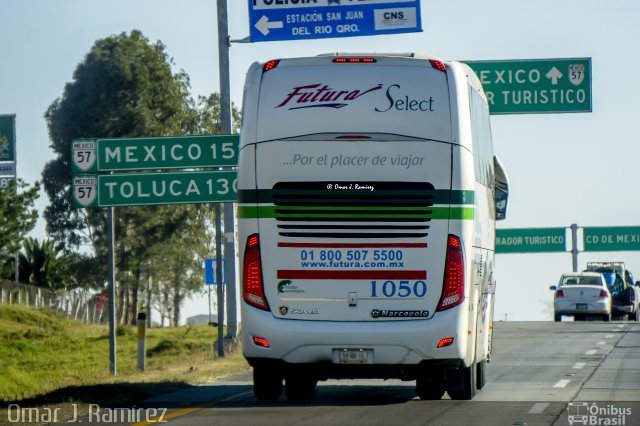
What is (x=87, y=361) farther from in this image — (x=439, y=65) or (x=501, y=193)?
(x=439, y=65)

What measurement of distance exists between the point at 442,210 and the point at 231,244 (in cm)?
1173

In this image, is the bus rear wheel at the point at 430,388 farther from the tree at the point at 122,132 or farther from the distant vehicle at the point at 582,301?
the tree at the point at 122,132

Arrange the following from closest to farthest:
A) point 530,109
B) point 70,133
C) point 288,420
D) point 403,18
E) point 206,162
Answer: point 288,420 → point 206,162 → point 403,18 → point 530,109 → point 70,133

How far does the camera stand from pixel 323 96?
13.9 metres

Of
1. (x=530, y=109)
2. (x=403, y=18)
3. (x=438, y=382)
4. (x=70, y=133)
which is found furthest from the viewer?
(x=70, y=133)

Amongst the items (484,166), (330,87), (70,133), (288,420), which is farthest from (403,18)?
(70,133)

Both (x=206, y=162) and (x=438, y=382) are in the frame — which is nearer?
(x=438, y=382)

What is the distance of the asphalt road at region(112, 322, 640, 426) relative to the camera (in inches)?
516

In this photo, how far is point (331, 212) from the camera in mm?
13844

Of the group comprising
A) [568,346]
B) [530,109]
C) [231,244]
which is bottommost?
[568,346]

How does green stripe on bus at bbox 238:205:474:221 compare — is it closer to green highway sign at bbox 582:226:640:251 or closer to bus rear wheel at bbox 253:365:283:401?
bus rear wheel at bbox 253:365:283:401

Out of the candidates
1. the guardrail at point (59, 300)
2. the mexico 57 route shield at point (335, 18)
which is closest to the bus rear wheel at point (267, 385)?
the mexico 57 route shield at point (335, 18)

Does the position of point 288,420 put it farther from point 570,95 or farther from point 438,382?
point 570,95

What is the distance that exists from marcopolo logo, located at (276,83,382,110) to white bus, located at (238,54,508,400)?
1 centimetres
